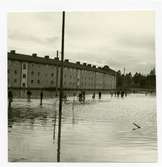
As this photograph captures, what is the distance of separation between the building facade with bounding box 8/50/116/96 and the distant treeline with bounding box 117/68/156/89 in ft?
0.12

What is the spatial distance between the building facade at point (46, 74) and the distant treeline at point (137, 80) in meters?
0.04

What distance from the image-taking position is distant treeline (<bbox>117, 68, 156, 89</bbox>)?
7.72ft

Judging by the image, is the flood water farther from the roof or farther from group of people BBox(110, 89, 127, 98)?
the roof

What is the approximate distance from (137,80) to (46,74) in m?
0.39

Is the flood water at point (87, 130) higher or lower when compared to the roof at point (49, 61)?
lower

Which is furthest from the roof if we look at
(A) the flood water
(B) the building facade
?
(A) the flood water

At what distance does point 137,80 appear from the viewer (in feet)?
7.80

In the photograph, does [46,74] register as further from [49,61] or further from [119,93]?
[119,93]

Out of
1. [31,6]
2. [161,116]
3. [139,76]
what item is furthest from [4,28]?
[161,116]

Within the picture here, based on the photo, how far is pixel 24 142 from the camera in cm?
237

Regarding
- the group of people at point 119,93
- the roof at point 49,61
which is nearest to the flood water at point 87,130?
the group of people at point 119,93

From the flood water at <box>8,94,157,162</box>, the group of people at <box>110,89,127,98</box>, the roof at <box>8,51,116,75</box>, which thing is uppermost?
the roof at <box>8,51,116,75</box>

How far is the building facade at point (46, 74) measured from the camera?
2371mm

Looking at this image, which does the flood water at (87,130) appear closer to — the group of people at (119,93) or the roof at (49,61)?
the group of people at (119,93)
